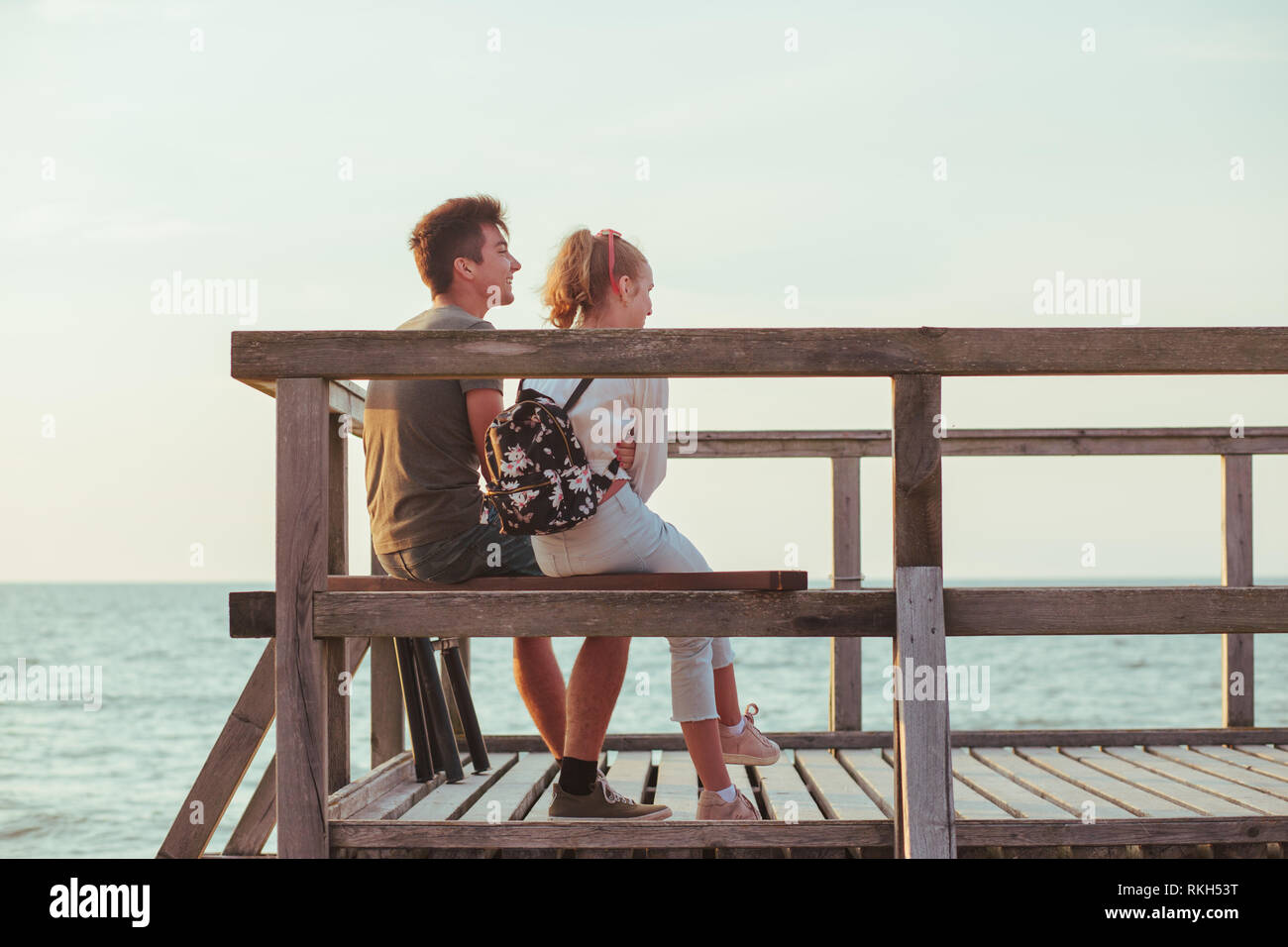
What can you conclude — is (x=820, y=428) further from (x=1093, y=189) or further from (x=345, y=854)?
(x=1093, y=189)

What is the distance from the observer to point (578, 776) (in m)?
3.44

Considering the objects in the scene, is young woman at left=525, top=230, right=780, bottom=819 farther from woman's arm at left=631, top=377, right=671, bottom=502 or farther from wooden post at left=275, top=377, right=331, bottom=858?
wooden post at left=275, top=377, right=331, bottom=858

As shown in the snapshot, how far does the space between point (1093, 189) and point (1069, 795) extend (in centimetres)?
2420

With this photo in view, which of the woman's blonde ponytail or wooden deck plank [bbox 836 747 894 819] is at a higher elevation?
the woman's blonde ponytail

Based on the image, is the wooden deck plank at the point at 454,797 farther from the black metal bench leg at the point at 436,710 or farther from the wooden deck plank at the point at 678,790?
the wooden deck plank at the point at 678,790

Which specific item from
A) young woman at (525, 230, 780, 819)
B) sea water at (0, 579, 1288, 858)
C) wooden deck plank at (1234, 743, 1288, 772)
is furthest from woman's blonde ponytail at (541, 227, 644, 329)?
sea water at (0, 579, 1288, 858)

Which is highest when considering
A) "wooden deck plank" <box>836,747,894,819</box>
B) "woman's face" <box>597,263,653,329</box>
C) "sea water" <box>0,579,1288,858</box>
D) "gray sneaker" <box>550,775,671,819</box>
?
"woman's face" <box>597,263,653,329</box>

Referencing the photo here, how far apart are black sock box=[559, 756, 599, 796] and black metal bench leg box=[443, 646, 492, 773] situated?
4.16 feet

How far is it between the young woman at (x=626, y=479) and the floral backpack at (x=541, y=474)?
2.9 inches

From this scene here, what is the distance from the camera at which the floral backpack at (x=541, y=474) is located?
3.14m

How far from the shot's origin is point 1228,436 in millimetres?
5598

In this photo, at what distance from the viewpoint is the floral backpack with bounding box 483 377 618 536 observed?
3139mm
